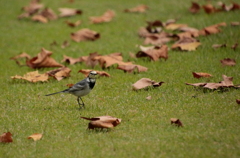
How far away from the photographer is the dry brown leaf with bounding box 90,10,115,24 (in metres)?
11.3

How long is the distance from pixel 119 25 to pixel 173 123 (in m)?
6.34

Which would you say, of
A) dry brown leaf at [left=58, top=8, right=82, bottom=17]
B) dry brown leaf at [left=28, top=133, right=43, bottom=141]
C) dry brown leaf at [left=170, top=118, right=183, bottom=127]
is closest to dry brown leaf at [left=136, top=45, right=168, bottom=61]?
dry brown leaf at [left=170, top=118, right=183, bottom=127]

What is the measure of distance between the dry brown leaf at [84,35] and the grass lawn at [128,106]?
15 cm

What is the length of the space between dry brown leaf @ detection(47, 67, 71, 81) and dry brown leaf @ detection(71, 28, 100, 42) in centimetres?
259

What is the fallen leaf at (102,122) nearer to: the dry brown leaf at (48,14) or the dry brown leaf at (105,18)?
the dry brown leaf at (105,18)

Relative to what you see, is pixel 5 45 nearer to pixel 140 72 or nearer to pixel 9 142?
pixel 140 72

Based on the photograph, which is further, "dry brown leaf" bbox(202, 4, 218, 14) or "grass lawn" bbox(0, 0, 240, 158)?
"dry brown leaf" bbox(202, 4, 218, 14)

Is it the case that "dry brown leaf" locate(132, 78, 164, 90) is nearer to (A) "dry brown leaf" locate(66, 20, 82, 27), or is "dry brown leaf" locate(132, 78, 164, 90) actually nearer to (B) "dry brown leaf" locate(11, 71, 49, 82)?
(B) "dry brown leaf" locate(11, 71, 49, 82)

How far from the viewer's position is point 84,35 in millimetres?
10109

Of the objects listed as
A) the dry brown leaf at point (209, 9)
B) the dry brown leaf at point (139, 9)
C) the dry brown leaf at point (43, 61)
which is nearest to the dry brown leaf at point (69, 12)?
the dry brown leaf at point (139, 9)

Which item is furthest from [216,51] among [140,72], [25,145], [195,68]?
[25,145]

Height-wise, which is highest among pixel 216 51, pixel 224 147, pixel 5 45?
pixel 224 147

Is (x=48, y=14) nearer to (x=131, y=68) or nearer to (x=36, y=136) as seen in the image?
(x=131, y=68)

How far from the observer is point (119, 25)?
36.2ft
